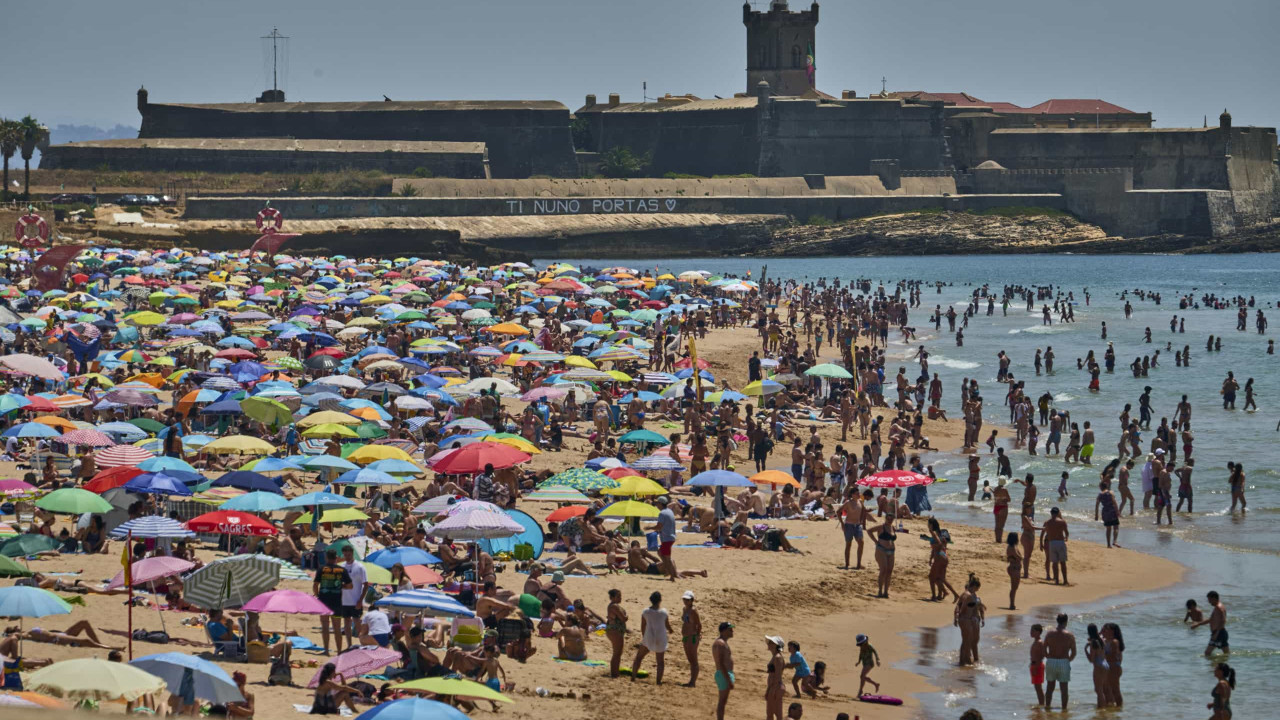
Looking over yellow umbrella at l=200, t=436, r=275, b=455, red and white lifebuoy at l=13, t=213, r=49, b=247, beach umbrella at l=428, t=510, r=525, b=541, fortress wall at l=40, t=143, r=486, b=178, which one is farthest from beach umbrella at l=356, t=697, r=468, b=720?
fortress wall at l=40, t=143, r=486, b=178

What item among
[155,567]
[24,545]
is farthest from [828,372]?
[155,567]

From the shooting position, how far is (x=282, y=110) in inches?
3312

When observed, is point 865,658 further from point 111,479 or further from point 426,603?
point 111,479

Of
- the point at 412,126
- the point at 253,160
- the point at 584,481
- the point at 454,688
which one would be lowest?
the point at 584,481

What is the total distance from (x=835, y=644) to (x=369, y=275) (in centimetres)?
3241

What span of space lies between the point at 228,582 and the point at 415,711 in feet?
11.3

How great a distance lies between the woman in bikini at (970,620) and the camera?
38.9 ft

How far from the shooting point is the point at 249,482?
13.7 meters

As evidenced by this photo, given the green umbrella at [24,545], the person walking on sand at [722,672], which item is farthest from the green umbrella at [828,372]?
the green umbrella at [24,545]

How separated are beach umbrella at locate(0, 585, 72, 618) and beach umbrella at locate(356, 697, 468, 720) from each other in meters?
2.83

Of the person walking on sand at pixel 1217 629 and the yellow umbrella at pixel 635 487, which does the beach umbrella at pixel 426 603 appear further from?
the person walking on sand at pixel 1217 629

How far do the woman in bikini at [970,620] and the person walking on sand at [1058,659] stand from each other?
0.92 m

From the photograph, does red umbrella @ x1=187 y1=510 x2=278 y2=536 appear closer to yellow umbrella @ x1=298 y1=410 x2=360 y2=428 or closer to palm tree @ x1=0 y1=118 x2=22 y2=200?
yellow umbrella @ x1=298 y1=410 x2=360 y2=428

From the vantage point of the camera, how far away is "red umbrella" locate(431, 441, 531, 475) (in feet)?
49.0
